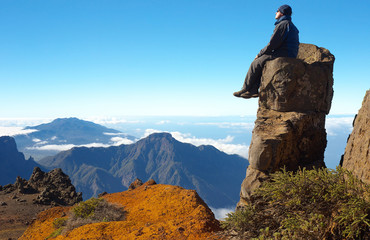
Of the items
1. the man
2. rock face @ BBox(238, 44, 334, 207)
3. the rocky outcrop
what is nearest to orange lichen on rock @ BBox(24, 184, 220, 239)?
rock face @ BBox(238, 44, 334, 207)

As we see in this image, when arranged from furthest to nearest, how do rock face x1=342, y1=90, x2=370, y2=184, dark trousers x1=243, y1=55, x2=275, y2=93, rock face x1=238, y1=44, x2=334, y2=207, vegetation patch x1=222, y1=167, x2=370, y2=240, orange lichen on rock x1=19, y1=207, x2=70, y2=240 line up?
orange lichen on rock x1=19, y1=207, x2=70, y2=240 → dark trousers x1=243, y1=55, x2=275, y2=93 → rock face x1=238, y1=44, x2=334, y2=207 → rock face x1=342, y1=90, x2=370, y2=184 → vegetation patch x1=222, y1=167, x2=370, y2=240

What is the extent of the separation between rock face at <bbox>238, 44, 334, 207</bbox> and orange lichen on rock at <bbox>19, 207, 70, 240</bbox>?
40.5 ft

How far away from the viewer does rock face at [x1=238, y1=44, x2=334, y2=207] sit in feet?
31.2

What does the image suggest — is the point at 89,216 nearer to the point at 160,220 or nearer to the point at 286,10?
the point at 160,220

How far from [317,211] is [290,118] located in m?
4.69

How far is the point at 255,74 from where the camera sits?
10945 millimetres

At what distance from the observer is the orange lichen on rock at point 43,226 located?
1446cm

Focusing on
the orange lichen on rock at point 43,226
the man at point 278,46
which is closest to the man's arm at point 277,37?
the man at point 278,46

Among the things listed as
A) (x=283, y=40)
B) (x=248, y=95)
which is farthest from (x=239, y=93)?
(x=283, y=40)

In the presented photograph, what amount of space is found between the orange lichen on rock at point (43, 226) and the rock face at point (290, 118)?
486 inches

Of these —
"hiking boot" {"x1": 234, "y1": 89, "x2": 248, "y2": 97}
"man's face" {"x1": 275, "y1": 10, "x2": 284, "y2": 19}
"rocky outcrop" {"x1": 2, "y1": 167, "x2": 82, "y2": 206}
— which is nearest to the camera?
"man's face" {"x1": 275, "y1": 10, "x2": 284, "y2": 19}

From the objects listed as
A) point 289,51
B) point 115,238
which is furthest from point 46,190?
point 289,51

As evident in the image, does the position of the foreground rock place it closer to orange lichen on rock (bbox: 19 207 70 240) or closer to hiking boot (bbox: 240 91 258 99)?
orange lichen on rock (bbox: 19 207 70 240)

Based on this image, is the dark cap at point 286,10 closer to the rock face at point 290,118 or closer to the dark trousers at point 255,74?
the dark trousers at point 255,74
